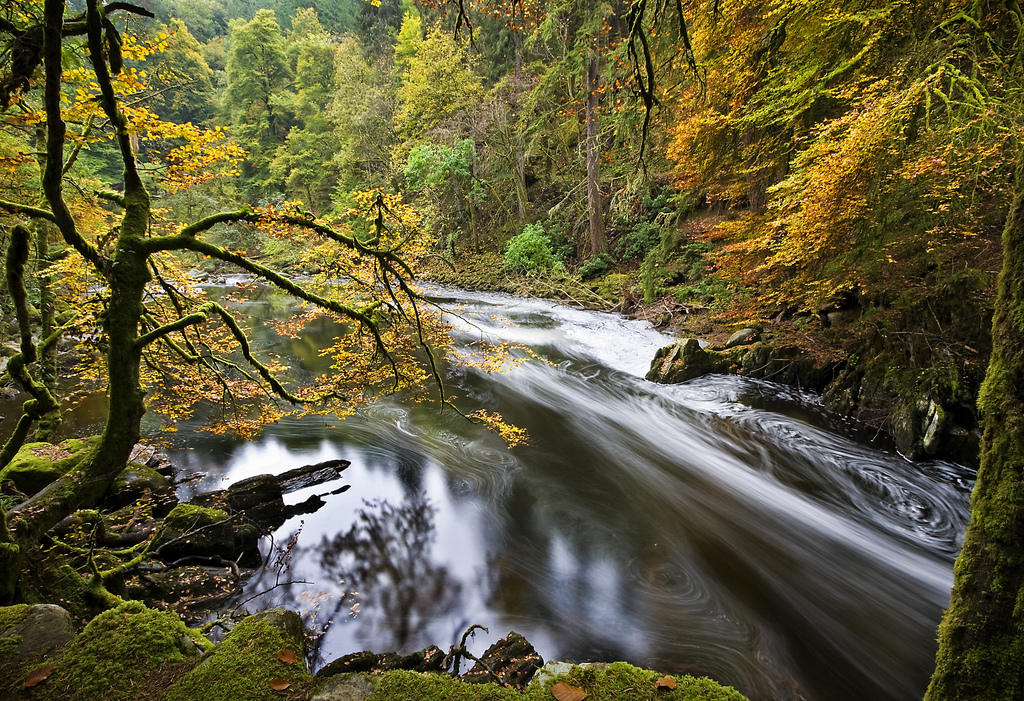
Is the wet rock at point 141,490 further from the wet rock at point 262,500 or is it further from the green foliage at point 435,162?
the green foliage at point 435,162

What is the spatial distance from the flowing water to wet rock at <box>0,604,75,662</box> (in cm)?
237

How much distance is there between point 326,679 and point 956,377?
289 inches

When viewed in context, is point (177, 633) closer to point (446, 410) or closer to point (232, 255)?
point (232, 255)

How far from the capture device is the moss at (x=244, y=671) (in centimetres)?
161

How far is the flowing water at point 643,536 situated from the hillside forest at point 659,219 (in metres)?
1.00

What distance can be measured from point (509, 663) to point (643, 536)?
8.43ft

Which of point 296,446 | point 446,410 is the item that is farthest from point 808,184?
point 296,446

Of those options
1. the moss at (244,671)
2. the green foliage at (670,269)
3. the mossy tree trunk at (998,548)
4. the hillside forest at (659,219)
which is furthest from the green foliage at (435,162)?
the mossy tree trunk at (998,548)

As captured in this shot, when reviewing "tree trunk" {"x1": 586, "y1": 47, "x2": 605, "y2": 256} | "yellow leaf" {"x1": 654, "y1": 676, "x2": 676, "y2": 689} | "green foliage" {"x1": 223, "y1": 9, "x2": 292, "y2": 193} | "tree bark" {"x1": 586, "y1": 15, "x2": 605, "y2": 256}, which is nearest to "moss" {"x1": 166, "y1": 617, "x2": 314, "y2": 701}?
"yellow leaf" {"x1": 654, "y1": 676, "x2": 676, "y2": 689}

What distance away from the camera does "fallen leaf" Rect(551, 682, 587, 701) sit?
154cm

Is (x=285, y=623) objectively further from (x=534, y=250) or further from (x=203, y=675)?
(x=534, y=250)

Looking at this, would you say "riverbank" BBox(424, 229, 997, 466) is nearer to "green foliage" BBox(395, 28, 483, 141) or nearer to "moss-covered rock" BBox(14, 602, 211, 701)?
"moss-covered rock" BBox(14, 602, 211, 701)

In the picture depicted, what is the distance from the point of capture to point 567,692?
1.57 metres

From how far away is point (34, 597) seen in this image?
100 inches
